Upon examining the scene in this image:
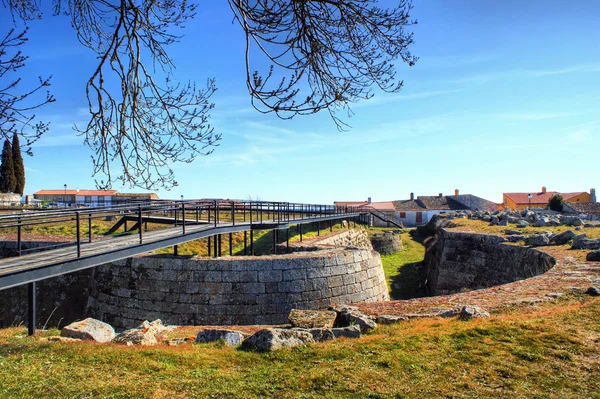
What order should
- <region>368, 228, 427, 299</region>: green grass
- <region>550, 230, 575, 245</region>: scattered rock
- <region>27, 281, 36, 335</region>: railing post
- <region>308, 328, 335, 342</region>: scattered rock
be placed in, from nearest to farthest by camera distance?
<region>308, 328, 335, 342</region>: scattered rock < <region>27, 281, 36, 335</region>: railing post < <region>550, 230, 575, 245</region>: scattered rock < <region>368, 228, 427, 299</region>: green grass

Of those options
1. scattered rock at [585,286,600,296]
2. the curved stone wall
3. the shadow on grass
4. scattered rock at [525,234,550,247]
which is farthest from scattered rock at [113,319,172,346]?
scattered rock at [525,234,550,247]

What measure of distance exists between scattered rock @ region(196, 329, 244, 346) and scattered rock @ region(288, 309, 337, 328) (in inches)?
45.8

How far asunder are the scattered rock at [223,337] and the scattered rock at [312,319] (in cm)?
116

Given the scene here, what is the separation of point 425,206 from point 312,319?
5626 centimetres

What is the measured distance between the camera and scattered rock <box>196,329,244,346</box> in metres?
6.11

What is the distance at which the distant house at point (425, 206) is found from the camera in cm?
5844

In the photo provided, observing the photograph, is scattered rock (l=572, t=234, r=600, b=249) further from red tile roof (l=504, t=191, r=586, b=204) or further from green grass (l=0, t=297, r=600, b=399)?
red tile roof (l=504, t=191, r=586, b=204)

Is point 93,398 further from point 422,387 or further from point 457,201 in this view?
point 457,201

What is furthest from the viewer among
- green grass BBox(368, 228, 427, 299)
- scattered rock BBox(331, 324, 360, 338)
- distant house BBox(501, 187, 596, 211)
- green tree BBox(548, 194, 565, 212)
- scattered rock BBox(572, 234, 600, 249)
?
distant house BBox(501, 187, 596, 211)

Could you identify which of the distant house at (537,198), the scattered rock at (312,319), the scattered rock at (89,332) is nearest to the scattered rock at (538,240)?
the scattered rock at (312,319)

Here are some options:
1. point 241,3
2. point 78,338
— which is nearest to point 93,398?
point 78,338

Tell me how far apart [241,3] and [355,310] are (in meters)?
5.72

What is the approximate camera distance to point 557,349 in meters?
5.05

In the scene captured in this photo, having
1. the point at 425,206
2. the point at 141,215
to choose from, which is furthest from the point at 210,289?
the point at 425,206
